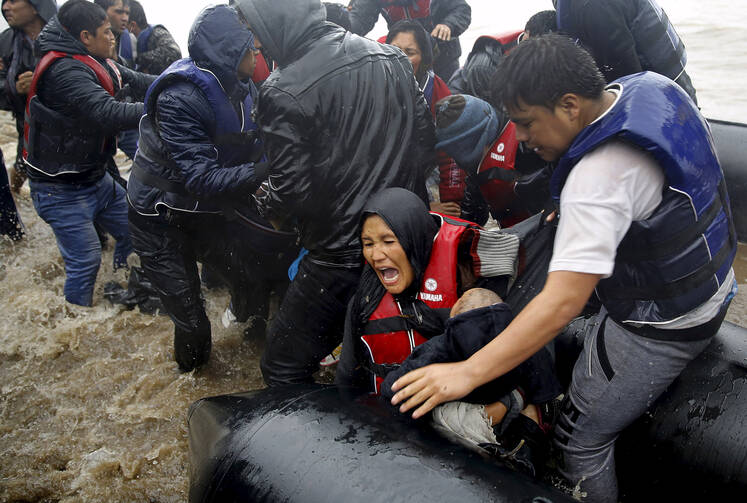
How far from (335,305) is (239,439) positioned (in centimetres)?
94

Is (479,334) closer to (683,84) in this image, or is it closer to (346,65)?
(346,65)

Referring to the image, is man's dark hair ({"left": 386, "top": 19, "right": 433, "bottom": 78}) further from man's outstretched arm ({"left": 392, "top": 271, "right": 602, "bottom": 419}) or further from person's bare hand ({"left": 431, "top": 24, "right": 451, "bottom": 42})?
man's outstretched arm ({"left": 392, "top": 271, "right": 602, "bottom": 419})

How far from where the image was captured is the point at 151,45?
5.18 m

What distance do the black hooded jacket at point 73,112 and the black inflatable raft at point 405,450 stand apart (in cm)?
227

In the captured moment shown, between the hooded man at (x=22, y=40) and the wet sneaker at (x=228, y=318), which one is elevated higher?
the hooded man at (x=22, y=40)

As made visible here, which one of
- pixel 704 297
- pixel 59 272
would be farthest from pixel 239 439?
pixel 59 272

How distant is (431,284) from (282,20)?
1.25m

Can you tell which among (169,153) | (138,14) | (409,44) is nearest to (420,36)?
(409,44)

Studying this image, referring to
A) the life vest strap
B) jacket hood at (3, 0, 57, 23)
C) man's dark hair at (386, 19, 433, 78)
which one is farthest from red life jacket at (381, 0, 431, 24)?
the life vest strap

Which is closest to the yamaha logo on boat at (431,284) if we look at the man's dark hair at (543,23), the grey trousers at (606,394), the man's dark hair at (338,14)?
the grey trousers at (606,394)

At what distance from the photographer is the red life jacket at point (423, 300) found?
2047 mm

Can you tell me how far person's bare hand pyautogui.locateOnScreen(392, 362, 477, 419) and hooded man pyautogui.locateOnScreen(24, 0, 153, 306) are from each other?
279 centimetres

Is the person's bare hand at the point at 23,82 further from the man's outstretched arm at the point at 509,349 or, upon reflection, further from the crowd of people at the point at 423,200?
the man's outstretched arm at the point at 509,349

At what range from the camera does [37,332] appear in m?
4.07
